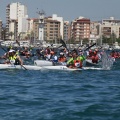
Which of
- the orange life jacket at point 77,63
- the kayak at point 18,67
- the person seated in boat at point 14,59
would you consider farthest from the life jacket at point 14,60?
the orange life jacket at point 77,63

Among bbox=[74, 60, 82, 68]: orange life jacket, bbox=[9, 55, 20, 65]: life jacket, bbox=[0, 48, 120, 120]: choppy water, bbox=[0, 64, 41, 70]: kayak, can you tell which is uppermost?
bbox=[9, 55, 20, 65]: life jacket

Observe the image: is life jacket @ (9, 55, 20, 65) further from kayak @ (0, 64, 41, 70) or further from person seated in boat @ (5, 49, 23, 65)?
kayak @ (0, 64, 41, 70)

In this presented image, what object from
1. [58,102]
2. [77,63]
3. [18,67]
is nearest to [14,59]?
[18,67]

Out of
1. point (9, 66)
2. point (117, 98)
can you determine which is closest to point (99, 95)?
point (117, 98)

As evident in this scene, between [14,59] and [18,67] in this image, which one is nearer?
[14,59]

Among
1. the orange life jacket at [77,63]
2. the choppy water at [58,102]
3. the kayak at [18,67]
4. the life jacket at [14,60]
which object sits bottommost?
the choppy water at [58,102]

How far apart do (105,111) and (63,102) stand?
1883 mm

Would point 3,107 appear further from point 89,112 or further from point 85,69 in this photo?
point 85,69

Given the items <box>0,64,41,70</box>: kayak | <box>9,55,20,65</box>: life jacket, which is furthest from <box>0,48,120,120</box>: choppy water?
<box>9,55,20,65</box>: life jacket

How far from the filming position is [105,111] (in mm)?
14172

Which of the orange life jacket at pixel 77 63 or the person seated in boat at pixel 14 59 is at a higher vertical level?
the person seated in boat at pixel 14 59

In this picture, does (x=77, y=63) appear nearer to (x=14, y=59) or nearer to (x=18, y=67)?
(x=18, y=67)

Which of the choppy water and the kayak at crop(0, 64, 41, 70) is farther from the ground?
the kayak at crop(0, 64, 41, 70)

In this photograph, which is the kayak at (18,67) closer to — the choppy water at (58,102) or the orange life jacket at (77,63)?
the orange life jacket at (77,63)
